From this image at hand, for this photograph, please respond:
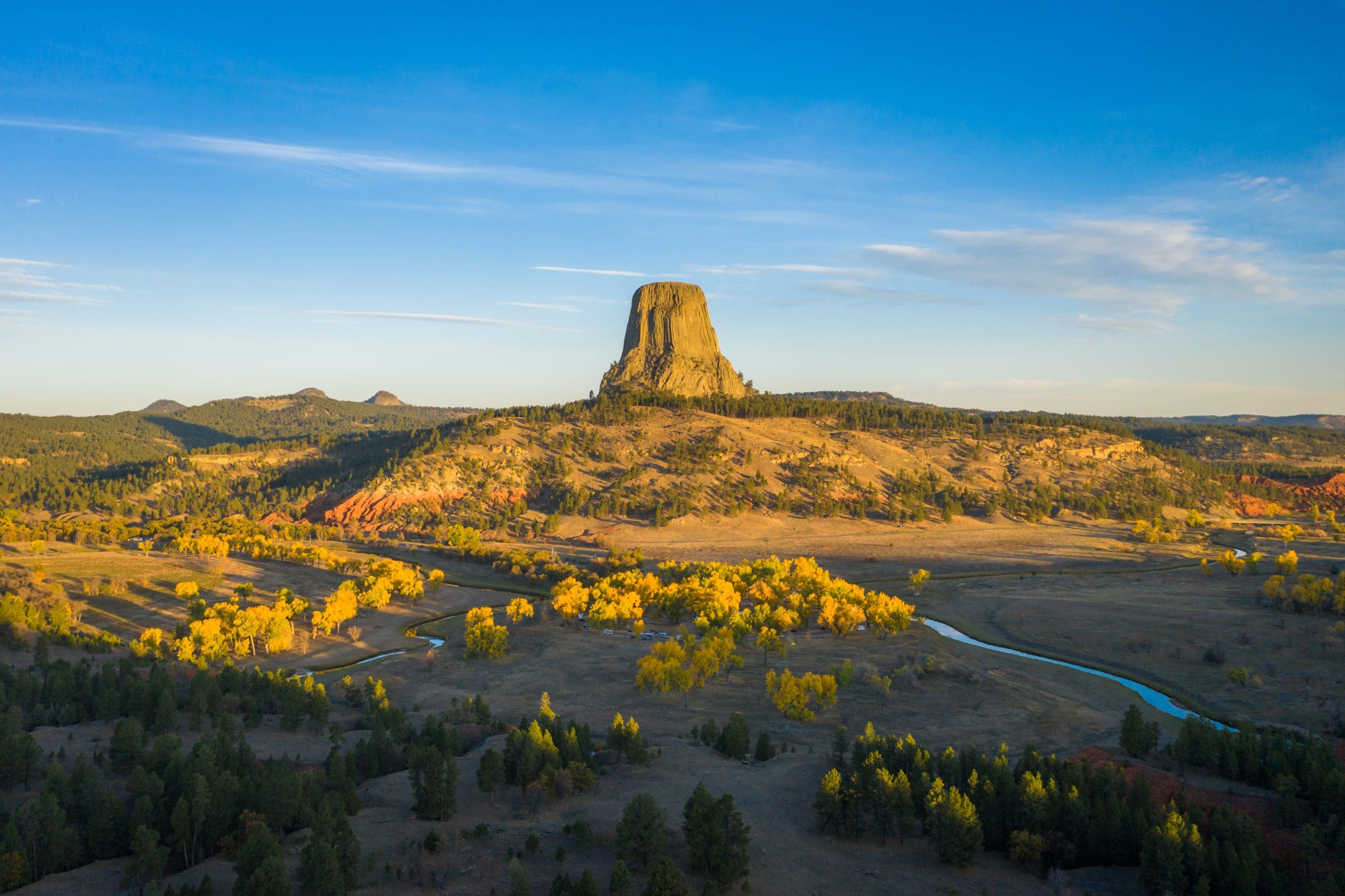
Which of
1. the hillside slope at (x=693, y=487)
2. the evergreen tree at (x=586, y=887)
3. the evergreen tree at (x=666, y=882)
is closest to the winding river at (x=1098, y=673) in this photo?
the evergreen tree at (x=666, y=882)

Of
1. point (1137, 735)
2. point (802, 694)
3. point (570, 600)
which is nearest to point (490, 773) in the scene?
point (802, 694)

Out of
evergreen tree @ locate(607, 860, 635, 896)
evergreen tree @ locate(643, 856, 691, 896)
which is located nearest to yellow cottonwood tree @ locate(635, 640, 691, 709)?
evergreen tree @ locate(607, 860, 635, 896)

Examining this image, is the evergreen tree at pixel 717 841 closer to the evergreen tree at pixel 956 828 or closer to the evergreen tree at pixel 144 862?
the evergreen tree at pixel 956 828

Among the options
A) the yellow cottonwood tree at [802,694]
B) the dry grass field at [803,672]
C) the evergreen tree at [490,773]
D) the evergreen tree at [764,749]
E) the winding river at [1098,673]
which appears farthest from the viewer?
the winding river at [1098,673]

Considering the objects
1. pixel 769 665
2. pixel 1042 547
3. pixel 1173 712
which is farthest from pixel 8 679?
pixel 1042 547

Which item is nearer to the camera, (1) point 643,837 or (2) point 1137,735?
(1) point 643,837

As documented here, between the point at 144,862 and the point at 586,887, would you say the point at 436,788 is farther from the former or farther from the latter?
the point at 586,887

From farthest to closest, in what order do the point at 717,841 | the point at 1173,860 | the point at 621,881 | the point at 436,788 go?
the point at 436,788 < the point at 717,841 < the point at 1173,860 < the point at 621,881

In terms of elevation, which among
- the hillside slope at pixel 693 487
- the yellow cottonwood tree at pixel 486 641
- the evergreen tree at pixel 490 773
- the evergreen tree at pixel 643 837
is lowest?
the yellow cottonwood tree at pixel 486 641

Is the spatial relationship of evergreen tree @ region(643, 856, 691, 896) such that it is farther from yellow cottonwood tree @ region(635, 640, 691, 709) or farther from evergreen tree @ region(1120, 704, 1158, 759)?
evergreen tree @ region(1120, 704, 1158, 759)

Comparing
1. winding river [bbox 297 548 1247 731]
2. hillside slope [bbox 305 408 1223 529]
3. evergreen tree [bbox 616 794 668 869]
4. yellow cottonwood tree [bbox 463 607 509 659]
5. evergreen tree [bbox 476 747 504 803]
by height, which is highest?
hillside slope [bbox 305 408 1223 529]

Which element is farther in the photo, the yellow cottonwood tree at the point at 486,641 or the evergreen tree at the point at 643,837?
the yellow cottonwood tree at the point at 486,641
